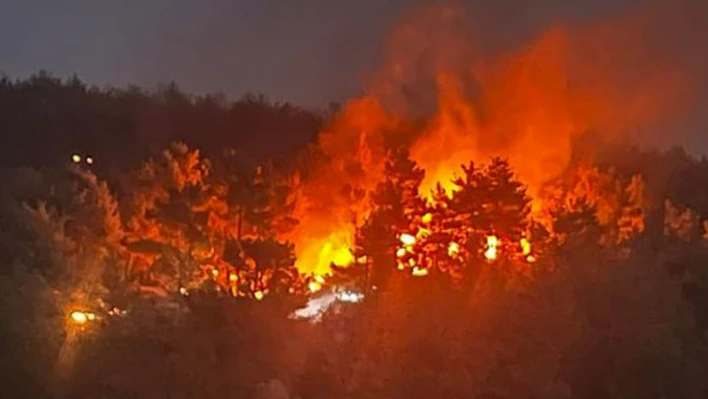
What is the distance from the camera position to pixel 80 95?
40031 mm

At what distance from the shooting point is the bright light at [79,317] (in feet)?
46.6

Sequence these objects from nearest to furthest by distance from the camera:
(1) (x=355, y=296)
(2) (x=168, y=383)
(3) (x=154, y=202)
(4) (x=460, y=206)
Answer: (2) (x=168, y=383), (1) (x=355, y=296), (4) (x=460, y=206), (3) (x=154, y=202)

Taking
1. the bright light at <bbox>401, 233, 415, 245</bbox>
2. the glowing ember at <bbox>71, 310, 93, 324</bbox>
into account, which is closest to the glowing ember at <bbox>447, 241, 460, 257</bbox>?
the bright light at <bbox>401, 233, 415, 245</bbox>

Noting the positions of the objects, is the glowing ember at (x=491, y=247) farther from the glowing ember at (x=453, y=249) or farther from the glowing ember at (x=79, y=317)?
the glowing ember at (x=79, y=317)

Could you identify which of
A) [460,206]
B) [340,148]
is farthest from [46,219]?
[340,148]

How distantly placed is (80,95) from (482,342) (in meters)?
29.0

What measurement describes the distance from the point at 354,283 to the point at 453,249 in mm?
1939

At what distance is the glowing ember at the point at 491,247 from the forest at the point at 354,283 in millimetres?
64

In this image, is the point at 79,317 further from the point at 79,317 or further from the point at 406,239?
the point at 406,239

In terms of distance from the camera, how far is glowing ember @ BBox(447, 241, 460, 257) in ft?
66.4

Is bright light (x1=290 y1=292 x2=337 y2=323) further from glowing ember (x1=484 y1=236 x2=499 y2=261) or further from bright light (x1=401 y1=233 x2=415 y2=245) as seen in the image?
glowing ember (x1=484 y1=236 x2=499 y2=261)

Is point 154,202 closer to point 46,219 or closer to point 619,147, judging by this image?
point 46,219

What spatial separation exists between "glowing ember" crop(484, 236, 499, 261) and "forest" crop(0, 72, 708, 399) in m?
0.06

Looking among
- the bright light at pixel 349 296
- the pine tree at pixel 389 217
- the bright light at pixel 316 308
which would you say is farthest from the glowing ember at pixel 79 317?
the pine tree at pixel 389 217
